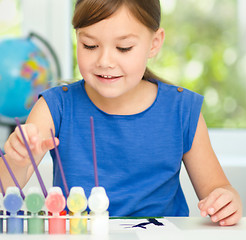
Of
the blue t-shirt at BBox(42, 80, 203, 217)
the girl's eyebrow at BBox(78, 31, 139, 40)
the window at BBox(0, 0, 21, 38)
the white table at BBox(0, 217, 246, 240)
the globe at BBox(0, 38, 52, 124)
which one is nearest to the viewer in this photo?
the white table at BBox(0, 217, 246, 240)

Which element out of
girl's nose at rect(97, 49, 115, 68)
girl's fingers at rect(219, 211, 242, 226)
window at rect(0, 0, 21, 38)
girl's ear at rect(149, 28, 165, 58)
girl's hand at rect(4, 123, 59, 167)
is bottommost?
girl's fingers at rect(219, 211, 242, 226)

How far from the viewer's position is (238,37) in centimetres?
210

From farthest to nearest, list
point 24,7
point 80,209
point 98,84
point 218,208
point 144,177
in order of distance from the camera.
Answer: point 24,7 < point 144,177 < point 98,84 < point 218,208 < point 80,209

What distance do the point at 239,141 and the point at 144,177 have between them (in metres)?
1.07

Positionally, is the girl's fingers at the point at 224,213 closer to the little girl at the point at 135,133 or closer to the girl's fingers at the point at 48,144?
the little girl at the point at 135,133

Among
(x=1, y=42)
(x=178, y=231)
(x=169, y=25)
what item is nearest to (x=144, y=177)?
(x=178, y=231)

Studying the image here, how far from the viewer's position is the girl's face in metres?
0.89

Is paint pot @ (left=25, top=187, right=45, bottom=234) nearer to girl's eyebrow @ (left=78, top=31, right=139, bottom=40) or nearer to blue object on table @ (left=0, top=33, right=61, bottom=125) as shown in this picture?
girl's eyebrow @ (left=78, top=31, right=139, bottom=40)

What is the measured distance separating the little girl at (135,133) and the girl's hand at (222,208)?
0.14m

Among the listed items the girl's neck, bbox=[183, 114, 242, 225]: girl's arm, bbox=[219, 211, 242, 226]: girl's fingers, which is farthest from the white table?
the girl's neck

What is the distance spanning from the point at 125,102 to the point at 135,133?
75 mm

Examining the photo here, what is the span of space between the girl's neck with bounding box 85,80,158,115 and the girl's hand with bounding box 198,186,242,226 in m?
0.33

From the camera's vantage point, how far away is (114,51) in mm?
904

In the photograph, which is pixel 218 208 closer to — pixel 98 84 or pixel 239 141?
pixel 98 84
